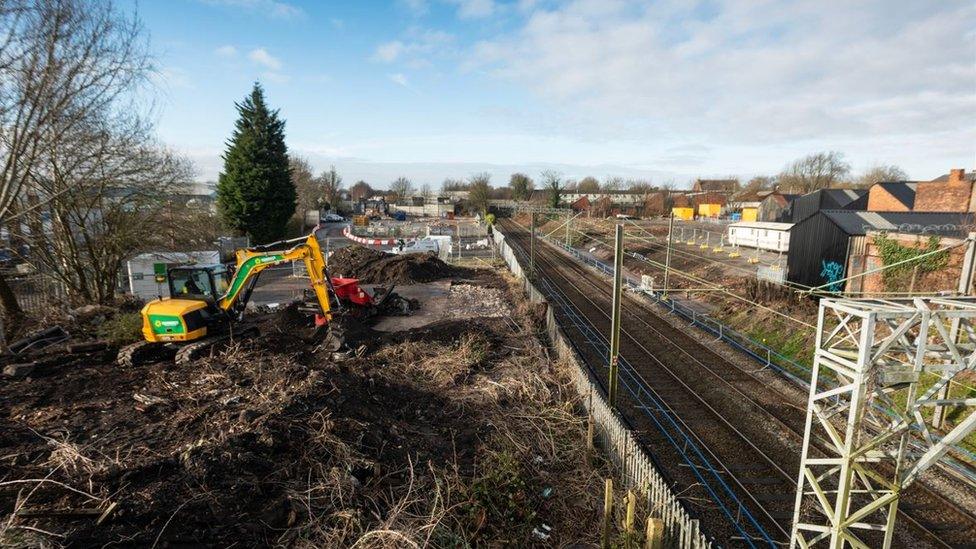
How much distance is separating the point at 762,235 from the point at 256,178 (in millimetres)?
39781

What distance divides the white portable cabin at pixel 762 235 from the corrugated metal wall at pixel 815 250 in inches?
356

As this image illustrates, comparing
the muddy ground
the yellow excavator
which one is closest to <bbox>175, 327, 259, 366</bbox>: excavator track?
the yellow excavator

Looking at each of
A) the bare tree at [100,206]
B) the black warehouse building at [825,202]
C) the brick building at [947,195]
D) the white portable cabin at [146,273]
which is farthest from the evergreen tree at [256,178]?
A: the brick building at [947,195]

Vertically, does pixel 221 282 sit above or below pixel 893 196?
below

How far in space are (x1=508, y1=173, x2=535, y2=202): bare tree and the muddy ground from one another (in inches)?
3489

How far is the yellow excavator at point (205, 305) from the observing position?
11883 mm

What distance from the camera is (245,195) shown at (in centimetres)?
3556

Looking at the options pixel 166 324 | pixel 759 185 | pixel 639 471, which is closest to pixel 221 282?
pixel 166 324

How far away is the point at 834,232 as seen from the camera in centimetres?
2181

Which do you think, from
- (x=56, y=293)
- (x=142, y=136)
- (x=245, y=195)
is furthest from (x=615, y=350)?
(x=245, y=195)

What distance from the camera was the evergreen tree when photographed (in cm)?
3562

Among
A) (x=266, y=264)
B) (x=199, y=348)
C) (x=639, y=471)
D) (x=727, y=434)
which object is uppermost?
(x=266, y=264)

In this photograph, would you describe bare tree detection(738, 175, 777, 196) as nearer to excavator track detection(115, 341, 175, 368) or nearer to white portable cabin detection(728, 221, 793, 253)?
white portable cabin detection(728, 221, 793, 253)

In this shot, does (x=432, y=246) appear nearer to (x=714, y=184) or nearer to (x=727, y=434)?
(x=727, y=434)
